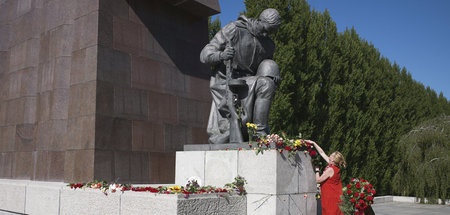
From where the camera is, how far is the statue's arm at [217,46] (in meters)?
6.80

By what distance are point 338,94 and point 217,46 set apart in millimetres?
10576

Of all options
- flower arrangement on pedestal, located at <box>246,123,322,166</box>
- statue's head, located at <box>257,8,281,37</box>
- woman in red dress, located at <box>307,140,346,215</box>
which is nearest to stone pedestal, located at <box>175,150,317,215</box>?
flower arrangement on pedestal, located at <box>246,123,322,166</box>

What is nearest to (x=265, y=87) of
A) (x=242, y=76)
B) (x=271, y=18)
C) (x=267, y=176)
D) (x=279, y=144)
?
(x=242, y=76)

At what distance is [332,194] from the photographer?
5.84 metres

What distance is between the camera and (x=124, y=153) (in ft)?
32.4

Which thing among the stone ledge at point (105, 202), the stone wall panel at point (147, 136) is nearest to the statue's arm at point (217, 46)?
the stone ledge at point (105, 202)

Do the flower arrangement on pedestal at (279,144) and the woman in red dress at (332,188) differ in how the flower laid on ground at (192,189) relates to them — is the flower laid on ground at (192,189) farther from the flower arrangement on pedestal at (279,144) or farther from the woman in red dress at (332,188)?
the woman in red dress at (332,188)

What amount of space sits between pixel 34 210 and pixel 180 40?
6.36 meters

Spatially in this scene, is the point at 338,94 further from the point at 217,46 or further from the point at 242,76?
the point at 217,46

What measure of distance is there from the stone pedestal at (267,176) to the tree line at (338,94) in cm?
835

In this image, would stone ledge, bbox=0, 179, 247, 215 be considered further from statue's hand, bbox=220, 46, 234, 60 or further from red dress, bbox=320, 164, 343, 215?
statue's hand, bbox=220, 46, 234, 60

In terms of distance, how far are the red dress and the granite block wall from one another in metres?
A: 5.68

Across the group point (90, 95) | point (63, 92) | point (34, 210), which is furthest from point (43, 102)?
point (34, 210)

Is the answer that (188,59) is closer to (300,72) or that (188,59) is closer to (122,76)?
(122,76)
